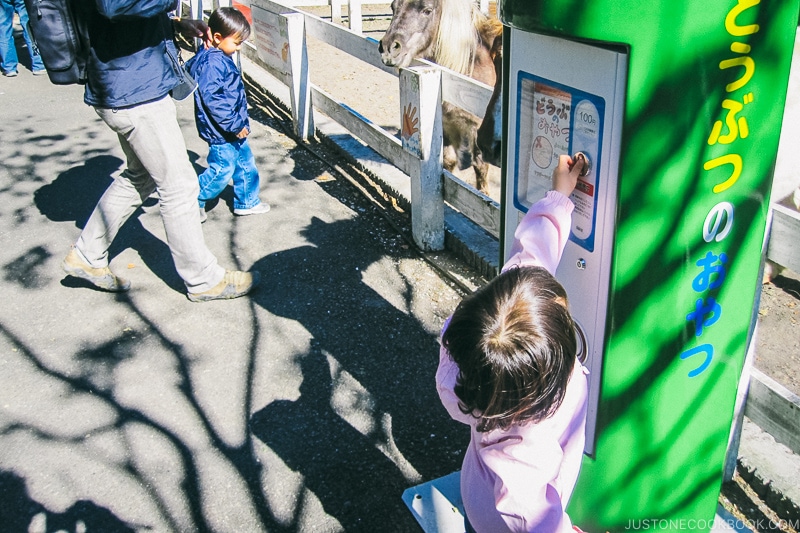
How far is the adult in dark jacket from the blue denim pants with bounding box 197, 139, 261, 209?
952 millimetres

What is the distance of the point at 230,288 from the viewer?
178 inches

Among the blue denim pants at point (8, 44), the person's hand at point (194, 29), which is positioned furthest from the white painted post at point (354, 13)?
the person's hand at point (194, 29)

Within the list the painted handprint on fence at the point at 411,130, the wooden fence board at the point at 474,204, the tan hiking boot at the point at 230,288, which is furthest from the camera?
the painted handprint on fence at the point at 411,130

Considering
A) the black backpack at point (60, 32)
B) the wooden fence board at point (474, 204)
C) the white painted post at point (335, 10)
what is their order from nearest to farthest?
1. the black backpack at point (60, 32)
2. the wooden fence board at point (474, 204)
3. the white painted post at point (335, 10)

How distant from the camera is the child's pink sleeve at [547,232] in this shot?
2201mm

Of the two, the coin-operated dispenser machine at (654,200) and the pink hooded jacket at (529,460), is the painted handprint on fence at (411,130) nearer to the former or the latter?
the coin-operated dispenser machine at (654,200)

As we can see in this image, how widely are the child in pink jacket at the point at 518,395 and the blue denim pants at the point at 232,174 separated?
3818mm

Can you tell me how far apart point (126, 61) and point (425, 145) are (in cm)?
191

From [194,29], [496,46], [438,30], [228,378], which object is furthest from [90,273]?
[496,46]

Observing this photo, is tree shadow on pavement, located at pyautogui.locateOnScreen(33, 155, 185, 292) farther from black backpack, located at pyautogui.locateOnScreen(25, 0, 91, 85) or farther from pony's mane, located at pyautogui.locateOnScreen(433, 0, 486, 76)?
pony's mane, located at pyautogui.locateOnScreen(433, 0, 486, 76)

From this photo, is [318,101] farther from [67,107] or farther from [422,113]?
[67,107]

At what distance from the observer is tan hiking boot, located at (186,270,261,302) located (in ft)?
14.8

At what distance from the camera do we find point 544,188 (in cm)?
240

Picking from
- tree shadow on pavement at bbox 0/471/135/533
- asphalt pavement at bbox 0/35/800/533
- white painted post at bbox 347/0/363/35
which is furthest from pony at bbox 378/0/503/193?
white painted post at bbox 347/0/363/35
